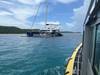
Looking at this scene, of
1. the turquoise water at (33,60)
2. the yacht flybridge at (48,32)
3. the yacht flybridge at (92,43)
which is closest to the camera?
the yacht flybridge at (92,43)

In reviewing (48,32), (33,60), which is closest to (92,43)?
(33,60)

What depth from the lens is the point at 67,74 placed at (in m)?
8.22

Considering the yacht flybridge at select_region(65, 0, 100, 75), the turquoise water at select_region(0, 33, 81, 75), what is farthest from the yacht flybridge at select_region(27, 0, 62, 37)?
the yacht flybridge at select_region(65, 0, 100, 75)

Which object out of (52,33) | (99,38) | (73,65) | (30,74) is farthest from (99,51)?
(52,33)

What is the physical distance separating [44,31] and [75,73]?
244 ft

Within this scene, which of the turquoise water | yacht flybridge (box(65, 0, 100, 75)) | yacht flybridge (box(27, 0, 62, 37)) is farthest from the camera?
yacht flybridge (box(27, 0, 62, 37))

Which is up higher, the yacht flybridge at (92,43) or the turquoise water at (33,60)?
the yacht flybridge at (92,43)

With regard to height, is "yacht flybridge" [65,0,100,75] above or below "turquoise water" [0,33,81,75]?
above

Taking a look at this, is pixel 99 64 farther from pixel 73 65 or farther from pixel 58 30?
pixel 58 30

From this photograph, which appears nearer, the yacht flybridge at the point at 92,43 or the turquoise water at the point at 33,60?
the yacht flybridge at the point at 92,43

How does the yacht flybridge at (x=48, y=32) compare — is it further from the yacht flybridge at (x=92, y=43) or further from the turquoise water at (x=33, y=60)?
the yacht flybridge at (x=92, y=43)

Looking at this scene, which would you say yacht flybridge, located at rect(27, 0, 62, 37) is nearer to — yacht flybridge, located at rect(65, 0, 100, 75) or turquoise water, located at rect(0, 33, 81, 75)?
turquoise water, located at rect(0, 33, 81, 75)

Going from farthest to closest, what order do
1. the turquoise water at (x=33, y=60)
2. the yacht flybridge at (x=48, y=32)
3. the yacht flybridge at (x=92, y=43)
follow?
the yacht flybridge at (x=48, y=32) < the turquoise water at (x=33, y=60) < the yacht flybridge at (x=92, y=43)

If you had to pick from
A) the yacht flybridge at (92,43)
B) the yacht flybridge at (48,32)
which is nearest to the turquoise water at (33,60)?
the yacht flybridge at (92,43)
